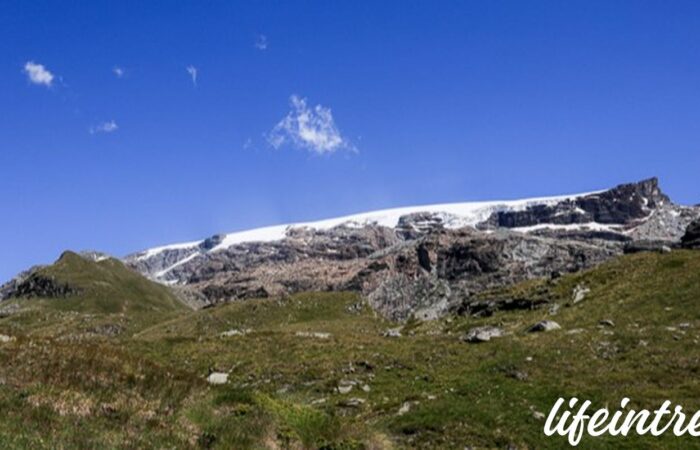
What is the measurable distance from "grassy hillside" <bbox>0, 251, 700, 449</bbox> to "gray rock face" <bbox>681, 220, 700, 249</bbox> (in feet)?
32.6

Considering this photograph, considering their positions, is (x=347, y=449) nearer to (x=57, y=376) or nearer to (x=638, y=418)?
(x=57, y=376)

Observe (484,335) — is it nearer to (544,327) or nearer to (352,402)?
(544,327)

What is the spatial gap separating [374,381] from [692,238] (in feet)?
179

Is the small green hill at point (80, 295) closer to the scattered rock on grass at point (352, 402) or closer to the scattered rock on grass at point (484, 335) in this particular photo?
the scattered rock on grass at point (484, 335)

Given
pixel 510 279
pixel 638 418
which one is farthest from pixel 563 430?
pixel 510 279

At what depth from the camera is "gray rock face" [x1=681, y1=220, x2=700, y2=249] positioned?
212 feet

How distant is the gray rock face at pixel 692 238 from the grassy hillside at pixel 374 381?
9940 mm

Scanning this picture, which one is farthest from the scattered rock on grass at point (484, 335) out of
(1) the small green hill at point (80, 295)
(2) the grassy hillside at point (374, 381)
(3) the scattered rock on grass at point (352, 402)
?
(1) the small green hill at point (80, 295)

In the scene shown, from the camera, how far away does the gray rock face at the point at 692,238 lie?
2538 inches

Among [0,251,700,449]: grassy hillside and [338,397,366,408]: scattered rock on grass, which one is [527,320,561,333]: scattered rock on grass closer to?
[0,251,700,449]: grassy hillside

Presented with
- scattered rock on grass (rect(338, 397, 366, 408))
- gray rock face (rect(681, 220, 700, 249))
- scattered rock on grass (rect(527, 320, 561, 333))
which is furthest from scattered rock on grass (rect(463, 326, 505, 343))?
gray rock face (rect(681, 220, 700, 249))

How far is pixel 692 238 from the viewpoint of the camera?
68.3m

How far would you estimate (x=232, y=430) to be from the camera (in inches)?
606

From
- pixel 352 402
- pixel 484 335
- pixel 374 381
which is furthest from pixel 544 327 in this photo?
pixel 352 402
